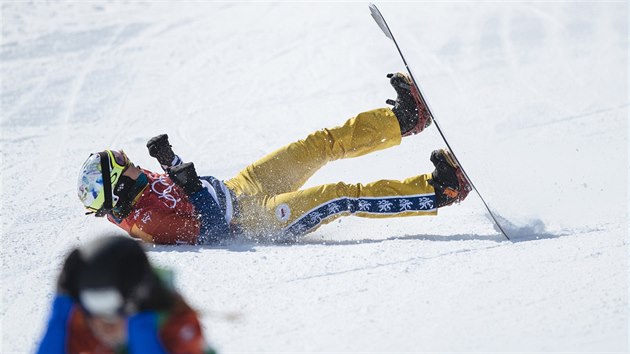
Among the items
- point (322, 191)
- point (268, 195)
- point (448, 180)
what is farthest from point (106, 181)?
point (448, 180)

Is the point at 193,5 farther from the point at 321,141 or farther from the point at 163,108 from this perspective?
the point at 321,141

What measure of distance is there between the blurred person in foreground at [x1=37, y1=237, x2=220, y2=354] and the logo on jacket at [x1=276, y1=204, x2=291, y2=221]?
2.92m

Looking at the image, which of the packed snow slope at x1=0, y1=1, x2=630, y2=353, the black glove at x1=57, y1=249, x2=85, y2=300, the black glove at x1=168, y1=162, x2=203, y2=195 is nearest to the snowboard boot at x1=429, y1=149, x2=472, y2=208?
the packed snow slope at x1=0, y1=1, x2=630, y2=353

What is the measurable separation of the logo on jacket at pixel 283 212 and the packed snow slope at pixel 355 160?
163mm

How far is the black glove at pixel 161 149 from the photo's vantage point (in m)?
5.05

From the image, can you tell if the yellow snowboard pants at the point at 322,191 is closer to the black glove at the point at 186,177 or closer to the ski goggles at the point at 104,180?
the black glove at the point at 186,177

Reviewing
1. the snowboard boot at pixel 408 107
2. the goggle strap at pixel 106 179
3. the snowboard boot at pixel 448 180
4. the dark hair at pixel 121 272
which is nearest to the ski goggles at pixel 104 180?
the goggle strap at pixel 106 179

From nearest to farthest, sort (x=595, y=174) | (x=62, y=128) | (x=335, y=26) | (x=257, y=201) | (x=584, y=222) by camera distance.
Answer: (x=584, y=222)
(x=257, y=201)
(x=595, y=174)
(x=62, y=128)
(x=335, y=26)

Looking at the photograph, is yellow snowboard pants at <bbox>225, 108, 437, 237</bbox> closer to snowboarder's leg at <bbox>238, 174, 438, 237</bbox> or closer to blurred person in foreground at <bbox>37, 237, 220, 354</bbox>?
snowboarder's leg at <bbox>238, 174, 438, 237</bbox>

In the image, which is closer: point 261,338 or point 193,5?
point 261,338

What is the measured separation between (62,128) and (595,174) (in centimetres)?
515

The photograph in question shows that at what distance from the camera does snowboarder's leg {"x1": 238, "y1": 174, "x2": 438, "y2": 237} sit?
192 inches

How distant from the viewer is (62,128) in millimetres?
8648

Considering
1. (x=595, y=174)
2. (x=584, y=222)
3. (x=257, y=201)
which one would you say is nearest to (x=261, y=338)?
(x=257, y=201)
